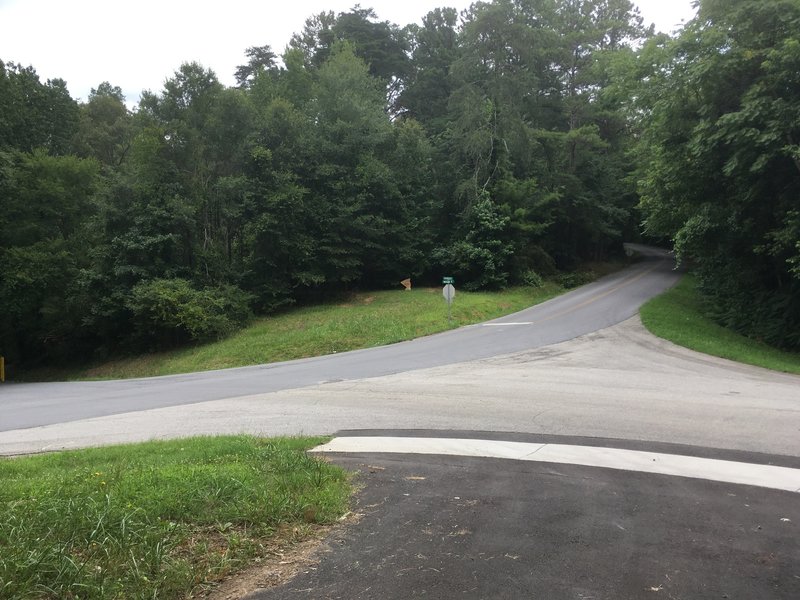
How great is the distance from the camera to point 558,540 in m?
4.08

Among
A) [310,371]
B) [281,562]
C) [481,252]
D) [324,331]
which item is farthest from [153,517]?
[481,252]

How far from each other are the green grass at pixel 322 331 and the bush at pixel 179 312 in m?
0.87

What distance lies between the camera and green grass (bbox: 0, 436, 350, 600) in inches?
128

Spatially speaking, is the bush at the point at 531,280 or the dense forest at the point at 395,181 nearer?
the dense forest at the point at 395,181

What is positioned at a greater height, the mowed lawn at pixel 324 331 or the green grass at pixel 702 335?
the mowed lawn at pixel 324 331

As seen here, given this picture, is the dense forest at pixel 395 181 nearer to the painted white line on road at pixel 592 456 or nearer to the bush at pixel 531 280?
the bush at pixel 531 280

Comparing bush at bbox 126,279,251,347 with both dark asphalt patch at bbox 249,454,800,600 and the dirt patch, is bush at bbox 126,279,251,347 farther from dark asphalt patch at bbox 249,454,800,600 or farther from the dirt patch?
the dirt patch

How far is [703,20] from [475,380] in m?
15.2

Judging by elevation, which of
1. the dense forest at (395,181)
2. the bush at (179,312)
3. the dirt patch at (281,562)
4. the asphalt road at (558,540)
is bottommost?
the asphalt road at (558,540)

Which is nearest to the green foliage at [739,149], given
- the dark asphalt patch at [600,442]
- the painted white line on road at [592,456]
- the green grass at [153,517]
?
the dark asphalt patch at [600,442]

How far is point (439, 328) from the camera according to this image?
23.2m

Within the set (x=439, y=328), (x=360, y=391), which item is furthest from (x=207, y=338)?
(x=360, y=391)

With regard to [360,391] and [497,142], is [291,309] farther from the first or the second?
[360,391]

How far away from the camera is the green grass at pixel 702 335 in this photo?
15670mm
